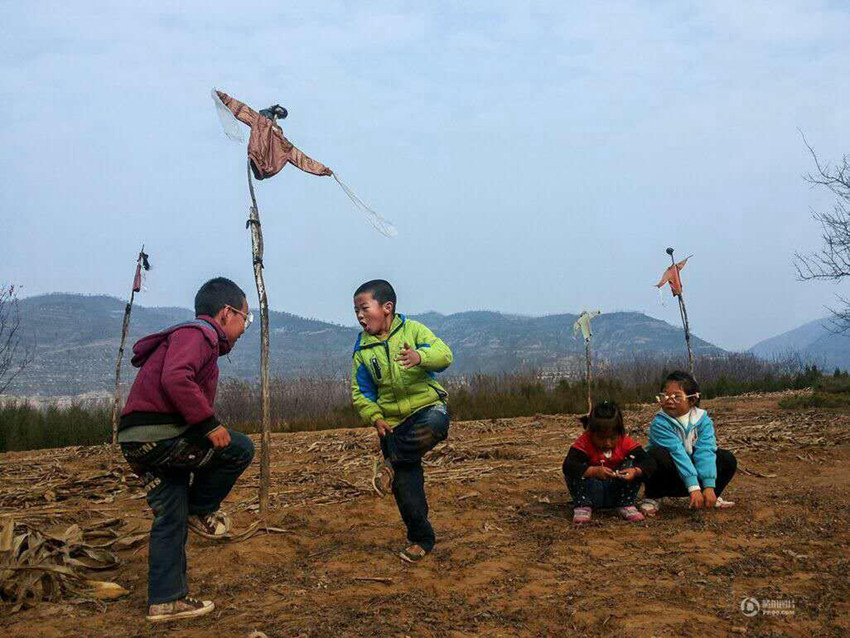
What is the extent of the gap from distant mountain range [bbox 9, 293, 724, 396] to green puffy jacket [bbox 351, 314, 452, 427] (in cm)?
6254

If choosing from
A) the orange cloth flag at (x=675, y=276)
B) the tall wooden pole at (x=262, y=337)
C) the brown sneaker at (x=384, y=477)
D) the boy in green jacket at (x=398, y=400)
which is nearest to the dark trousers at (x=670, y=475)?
the boy in green jacket at (x=398, y=400)

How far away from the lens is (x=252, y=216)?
5.30 meters

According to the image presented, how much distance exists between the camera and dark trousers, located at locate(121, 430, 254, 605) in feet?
11.5

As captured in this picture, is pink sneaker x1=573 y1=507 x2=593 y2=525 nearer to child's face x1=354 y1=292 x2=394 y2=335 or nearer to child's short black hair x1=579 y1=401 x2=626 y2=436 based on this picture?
child's short black hair x1=579 y1=401 x2=626 y2=436

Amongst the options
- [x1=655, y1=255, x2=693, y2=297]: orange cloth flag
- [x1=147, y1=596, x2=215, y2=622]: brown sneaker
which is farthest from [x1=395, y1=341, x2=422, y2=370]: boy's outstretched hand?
[x1=655, y1=255, x2=693, y2=297]: orange cloth flag

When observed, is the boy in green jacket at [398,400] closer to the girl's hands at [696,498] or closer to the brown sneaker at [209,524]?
the brown sneaker at [209,524]

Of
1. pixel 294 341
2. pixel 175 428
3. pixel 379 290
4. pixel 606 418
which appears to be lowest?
pixel 606 418

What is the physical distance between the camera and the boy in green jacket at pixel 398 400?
4.26m

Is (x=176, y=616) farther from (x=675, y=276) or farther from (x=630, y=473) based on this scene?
(x=675, y=276)

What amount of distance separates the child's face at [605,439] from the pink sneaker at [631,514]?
44 centimetres

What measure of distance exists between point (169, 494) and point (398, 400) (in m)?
1.35

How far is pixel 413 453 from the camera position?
168 inches

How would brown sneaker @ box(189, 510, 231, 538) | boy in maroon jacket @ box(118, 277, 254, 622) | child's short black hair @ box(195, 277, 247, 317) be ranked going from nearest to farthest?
boy in maroon jacket @ box(118, 277, 254, 622) → child's short black hair @ box(195, 277, 247, 317) → brown sneaker @ box(189, 510, 231, 538)

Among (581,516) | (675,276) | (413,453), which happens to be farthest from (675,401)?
(675,276)
